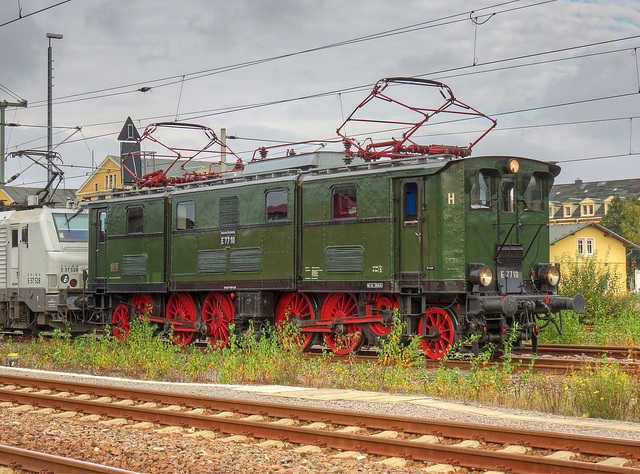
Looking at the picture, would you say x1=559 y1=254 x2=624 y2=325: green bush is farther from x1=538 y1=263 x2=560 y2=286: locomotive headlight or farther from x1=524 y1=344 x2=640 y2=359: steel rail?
x1=538 y1=263 x2=560 y2=286: locomotive headlight

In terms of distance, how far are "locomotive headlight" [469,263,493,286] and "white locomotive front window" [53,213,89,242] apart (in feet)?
38.5

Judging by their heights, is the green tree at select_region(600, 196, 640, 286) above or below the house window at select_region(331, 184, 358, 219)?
above

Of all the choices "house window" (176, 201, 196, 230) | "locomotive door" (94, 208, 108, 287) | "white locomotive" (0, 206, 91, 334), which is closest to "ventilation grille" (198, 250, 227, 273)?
"house window" (176, 201, 196, 230)

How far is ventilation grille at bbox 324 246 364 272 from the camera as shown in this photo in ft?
52.2

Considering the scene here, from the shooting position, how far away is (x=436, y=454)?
765 centimetres

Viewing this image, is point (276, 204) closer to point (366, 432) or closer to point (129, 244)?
point (129, 244)

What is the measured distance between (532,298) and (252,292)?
19.1 ft

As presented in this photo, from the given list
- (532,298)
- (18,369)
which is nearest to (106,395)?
(18,369)

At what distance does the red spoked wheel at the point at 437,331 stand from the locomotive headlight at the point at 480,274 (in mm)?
820

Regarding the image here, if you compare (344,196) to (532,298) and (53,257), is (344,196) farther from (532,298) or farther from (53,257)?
(53,257)

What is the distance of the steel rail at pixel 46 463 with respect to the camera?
6816 mm

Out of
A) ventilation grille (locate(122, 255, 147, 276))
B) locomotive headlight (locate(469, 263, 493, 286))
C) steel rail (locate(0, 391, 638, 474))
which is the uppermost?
ventilation grille (locate(122, 255, 147, 276))

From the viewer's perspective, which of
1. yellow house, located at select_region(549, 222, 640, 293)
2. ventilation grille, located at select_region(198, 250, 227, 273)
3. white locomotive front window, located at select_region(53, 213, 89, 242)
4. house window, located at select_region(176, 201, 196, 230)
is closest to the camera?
ventilation grille, located at select_region(198, 250, 227, 273)

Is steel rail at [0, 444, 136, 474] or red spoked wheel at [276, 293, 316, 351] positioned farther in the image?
red spoked wheel at [276, 293, 316, 351]
